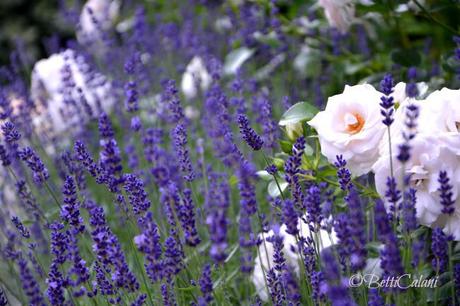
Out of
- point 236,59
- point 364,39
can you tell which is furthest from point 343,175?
point 364,39

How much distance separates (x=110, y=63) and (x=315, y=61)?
0.96m

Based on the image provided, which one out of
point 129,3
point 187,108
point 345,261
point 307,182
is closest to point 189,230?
point 345,261

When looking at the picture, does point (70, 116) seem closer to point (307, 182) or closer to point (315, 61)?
point (315, 61)

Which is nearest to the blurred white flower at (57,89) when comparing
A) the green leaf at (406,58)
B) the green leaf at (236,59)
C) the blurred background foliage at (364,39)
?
the blurred background foliage at (364,39)

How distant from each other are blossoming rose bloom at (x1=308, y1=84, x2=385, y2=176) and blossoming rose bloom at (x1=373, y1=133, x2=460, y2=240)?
0.20 ft

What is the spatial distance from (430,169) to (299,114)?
0.36 metres

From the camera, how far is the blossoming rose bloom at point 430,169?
44.9 inches

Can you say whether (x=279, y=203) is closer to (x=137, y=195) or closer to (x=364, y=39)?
(x=137, y=195)

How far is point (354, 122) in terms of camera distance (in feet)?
4.24

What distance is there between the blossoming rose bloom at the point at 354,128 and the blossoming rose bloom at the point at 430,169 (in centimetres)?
6

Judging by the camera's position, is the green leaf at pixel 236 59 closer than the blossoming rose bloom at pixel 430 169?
No

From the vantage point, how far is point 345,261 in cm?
129

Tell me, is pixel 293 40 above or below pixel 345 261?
above

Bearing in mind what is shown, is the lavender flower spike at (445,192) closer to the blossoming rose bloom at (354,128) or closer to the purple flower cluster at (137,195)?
the blossoming rose bloom at (354,128)
